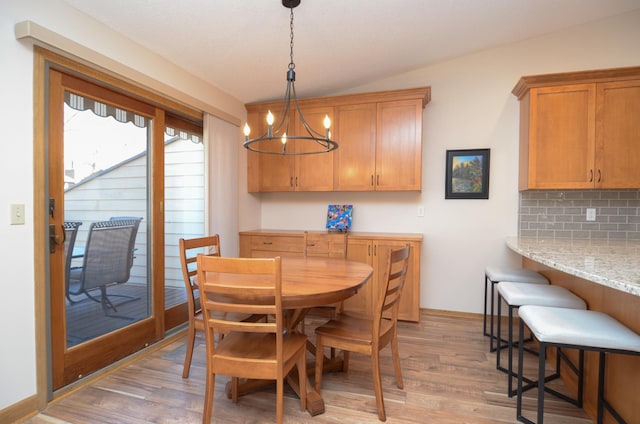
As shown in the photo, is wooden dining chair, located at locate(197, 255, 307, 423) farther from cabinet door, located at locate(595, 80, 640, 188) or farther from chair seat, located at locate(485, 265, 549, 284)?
cabinet door, located at locate(595, 80, 640, 188)

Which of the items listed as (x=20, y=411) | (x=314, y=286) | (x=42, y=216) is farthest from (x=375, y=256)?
(x=20, y=411)

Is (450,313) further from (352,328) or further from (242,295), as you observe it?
(242,295)

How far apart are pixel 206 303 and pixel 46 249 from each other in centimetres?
115

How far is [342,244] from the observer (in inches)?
107

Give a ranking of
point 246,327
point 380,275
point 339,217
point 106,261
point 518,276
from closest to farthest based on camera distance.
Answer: point 246,327 → point 106,261 → point 518,276 → point 380,275 → point 339,217

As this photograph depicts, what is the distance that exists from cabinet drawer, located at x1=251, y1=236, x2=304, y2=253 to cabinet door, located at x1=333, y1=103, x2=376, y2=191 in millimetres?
765

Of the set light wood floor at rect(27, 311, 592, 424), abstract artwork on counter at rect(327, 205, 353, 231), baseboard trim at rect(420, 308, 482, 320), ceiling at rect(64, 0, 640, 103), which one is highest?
ceiling at rect(64, 0, 640, 103)

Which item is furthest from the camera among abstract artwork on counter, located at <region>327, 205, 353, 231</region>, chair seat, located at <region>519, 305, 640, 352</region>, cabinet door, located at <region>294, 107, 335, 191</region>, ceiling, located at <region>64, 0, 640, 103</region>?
abstract artwork on counter, located at <region>327, 205, 353, 231</region>

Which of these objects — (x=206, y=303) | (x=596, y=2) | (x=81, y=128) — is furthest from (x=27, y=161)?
(x=596, y=2)

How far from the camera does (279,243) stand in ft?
11.8

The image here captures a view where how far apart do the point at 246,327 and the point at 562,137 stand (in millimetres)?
3169

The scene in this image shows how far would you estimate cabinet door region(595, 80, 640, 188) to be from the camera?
8.91 feet

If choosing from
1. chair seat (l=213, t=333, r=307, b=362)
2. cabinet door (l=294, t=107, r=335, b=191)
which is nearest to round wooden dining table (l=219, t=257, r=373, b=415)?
chair seat (l=213, t=333, r=307, b=362)

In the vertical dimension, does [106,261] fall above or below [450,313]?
above
